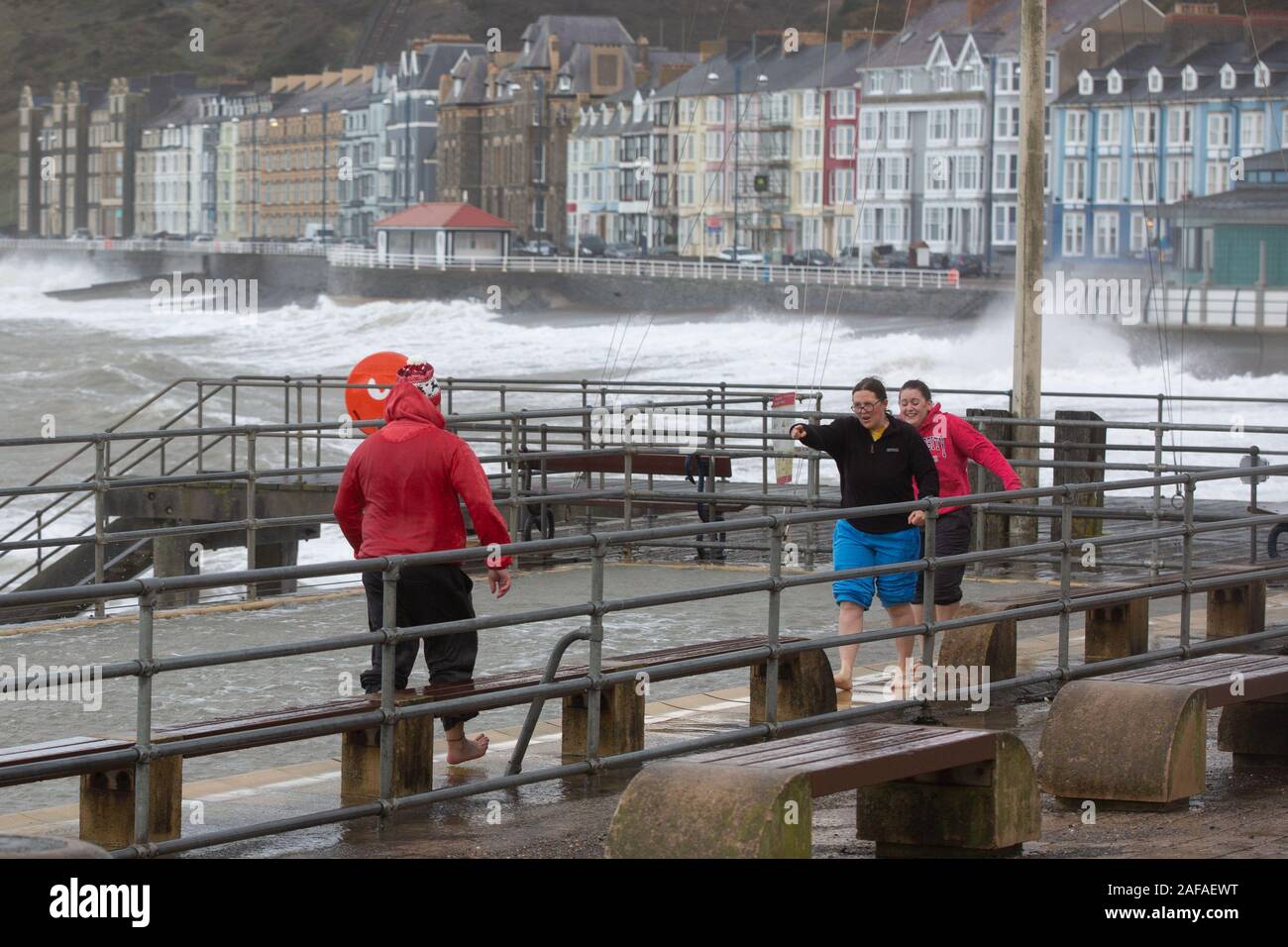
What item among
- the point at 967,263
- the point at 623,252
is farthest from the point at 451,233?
the point at 967,263

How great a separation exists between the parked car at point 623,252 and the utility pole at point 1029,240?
93.6 meters

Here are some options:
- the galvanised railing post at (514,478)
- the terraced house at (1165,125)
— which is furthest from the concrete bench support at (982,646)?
the terraced house at (1165,125)

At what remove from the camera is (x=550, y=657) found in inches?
355

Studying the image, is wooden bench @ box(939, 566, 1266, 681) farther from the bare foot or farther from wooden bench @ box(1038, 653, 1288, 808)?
the bare foot

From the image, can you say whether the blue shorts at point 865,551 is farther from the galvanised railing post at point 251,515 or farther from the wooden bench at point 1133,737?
the galvanised railing post at point 251,515

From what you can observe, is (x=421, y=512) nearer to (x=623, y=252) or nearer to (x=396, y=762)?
(x=396, y=762)

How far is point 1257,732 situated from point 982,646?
1789 mm

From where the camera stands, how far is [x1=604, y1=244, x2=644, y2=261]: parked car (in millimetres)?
115062

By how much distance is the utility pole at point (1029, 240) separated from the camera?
18.3 metres

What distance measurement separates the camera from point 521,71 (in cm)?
13975

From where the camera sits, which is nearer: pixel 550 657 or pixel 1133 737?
Answer: pixel 1133 737

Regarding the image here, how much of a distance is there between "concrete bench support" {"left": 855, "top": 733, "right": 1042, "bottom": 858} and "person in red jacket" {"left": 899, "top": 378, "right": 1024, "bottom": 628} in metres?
4.20
